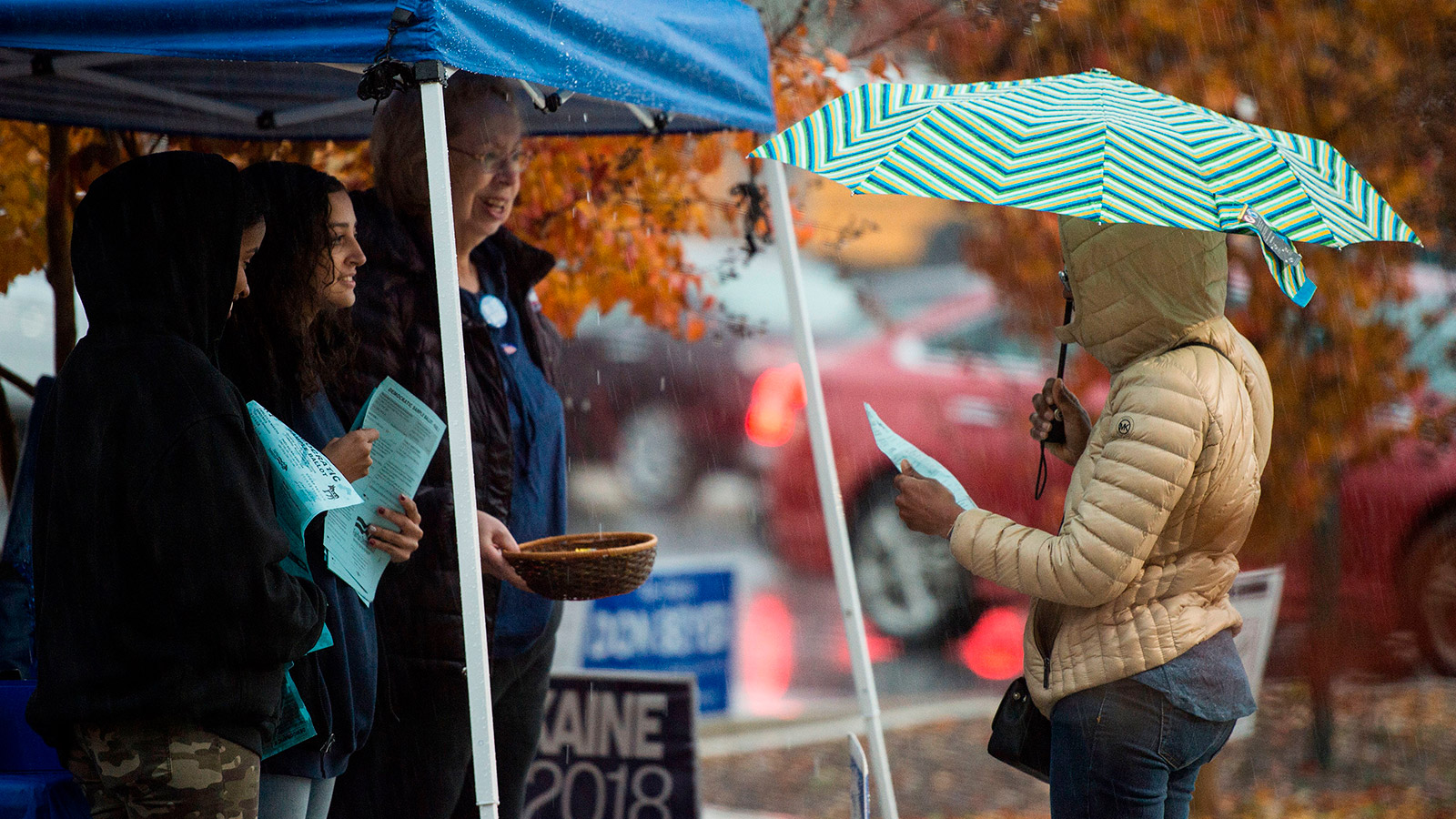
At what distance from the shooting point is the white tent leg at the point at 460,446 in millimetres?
2613

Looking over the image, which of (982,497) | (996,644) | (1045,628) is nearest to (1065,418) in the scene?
(1045,628)

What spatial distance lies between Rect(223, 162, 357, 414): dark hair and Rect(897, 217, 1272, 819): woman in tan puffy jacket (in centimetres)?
148

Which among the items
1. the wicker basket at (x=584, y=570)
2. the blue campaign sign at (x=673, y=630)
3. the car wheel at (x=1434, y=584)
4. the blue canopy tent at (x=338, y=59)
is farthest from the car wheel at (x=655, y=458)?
the wicker basket at (x=584, y=570)

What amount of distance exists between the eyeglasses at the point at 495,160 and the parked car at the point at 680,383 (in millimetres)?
4733

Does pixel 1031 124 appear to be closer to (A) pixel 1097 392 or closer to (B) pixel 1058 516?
(B) pixel 1058 516

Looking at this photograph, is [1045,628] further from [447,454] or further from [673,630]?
[673,630]

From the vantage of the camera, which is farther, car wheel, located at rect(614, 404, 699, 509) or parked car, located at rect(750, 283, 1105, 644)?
car wheel, located at rect(614, 404, 699, 509)

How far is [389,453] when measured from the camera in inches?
115

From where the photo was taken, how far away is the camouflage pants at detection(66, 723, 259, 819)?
2.19 meters

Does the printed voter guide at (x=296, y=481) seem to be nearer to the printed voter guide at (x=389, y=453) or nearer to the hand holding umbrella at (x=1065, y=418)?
the printed voter guide at (x=389, y=453)

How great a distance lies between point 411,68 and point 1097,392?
14.7 ft

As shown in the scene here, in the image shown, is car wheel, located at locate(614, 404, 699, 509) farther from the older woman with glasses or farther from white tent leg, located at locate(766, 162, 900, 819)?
the older woman with glasses

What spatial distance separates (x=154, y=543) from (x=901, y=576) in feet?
18.4

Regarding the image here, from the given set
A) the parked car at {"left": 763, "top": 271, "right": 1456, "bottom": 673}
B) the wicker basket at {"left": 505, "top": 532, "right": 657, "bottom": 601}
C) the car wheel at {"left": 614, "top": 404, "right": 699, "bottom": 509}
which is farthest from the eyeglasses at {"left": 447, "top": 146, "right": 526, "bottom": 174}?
the car wheel at {"left": 614, "top": 404, "right": 699, "bottom": 509}
